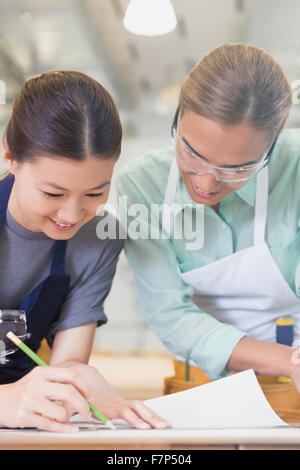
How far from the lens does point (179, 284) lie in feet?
4.22

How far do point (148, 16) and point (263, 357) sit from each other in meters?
0.88

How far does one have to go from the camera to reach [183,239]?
1292mm

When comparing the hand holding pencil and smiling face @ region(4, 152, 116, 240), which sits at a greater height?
smiling face @ region(4, 152, 116, 240)

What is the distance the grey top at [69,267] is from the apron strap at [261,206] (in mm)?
314

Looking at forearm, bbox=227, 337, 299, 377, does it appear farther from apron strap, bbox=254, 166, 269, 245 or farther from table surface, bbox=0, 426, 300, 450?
table surface, bbox=0, 426, 300, 450

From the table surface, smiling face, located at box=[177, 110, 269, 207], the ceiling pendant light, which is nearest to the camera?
the table surface

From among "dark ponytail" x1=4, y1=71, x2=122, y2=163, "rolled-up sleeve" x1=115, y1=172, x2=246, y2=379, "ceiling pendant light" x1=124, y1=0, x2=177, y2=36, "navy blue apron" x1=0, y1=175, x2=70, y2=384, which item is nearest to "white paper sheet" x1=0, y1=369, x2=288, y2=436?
"rolled-up sleeve" x1=115, y1=172, x2=246, y2=379

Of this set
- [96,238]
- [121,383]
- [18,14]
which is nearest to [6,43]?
[18,14]

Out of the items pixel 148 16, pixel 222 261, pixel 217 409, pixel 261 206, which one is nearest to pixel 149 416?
pixel 217 409

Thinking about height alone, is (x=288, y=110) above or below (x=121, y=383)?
above

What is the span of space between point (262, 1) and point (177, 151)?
1.05 m

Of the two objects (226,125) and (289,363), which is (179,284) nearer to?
(289,363)

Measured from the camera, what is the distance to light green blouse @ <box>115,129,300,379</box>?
127cm

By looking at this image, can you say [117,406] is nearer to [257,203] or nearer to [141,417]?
[141,417]
